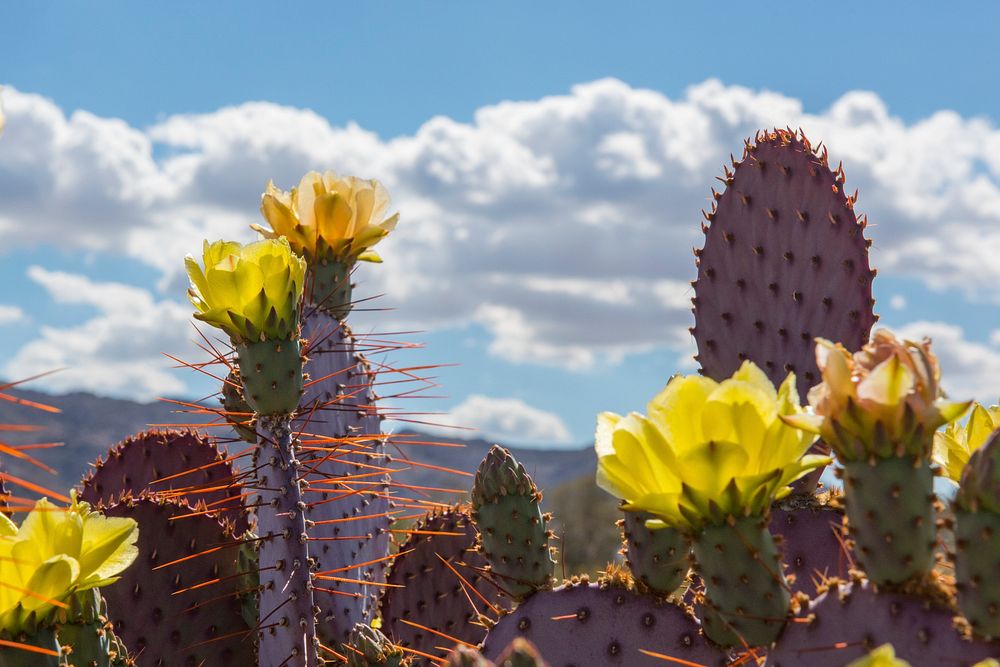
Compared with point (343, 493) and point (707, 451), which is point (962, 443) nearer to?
point (707, 451)

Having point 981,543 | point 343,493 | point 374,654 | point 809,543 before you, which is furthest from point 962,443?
point 343,493

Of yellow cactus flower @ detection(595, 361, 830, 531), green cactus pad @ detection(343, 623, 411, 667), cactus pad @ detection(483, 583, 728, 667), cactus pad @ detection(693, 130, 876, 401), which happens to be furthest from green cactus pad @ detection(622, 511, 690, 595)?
cactus pad @ detection(693, 130, 876, 401)

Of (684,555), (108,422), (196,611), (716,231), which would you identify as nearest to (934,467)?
(684,555)

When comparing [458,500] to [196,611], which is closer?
[196,611]

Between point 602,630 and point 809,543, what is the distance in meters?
0.42

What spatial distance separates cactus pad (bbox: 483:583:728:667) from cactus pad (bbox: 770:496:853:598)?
28 cm

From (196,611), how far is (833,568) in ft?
3.52

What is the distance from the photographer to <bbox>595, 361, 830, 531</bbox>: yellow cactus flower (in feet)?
3.36

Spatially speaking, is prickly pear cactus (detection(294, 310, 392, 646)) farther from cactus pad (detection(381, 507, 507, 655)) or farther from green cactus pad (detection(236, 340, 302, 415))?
green cactus pad (detection(236, 340, 302, 415))

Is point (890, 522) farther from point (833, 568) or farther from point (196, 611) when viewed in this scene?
point (196, 611)

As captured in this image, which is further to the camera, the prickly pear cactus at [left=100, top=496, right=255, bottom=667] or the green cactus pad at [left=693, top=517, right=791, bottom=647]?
the prickly pear cactus at [left=100, top=496, right=255, bottom=667]

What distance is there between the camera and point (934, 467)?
1074 millimetres

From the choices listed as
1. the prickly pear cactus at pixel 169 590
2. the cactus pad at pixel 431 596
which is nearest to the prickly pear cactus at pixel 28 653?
the prickly pear cactus at pixel 169 590

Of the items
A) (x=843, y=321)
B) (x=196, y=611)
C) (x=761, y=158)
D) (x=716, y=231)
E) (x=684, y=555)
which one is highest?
(x=761, y=158)
